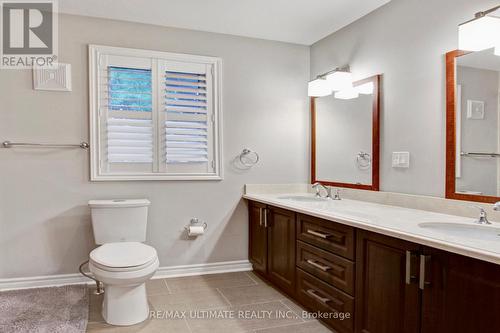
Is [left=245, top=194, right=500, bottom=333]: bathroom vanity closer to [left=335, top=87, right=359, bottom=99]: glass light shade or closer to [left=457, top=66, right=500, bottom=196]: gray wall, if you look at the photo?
[left=457, top=66, right=500, bottom=196]: gray wall

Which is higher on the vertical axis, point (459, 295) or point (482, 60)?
point (482, 60)

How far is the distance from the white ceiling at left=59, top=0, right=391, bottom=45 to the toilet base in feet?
6.87

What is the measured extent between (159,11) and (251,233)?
211 centimetres

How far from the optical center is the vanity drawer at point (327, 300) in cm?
214

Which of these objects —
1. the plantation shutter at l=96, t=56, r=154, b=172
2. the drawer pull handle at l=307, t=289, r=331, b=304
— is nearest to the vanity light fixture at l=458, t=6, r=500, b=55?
the drawer pull handle at l=307, t=289, r=331, b=304

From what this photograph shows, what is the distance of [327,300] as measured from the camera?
231 centimetres

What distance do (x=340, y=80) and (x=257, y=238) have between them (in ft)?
5.14

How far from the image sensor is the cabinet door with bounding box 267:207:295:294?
9.08ft

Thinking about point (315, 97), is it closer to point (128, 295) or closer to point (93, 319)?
point (128, 295)

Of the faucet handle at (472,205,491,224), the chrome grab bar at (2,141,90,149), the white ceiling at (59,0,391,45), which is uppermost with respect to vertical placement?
the white ceiling at (59,0,391,45)

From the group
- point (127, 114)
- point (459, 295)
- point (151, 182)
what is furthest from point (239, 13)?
point (459, 295)

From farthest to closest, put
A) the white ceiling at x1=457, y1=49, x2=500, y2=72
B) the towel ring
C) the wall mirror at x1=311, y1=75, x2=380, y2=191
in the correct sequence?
1. the towel ring
2. the wall mirror at x1=311, y1=75, x2=380, y2=191
3. the white ceiling at x1=457, y1=49, x2=500, y2=72

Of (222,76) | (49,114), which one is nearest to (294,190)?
(222,76)

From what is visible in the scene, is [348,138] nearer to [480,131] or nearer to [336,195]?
[336,195]
